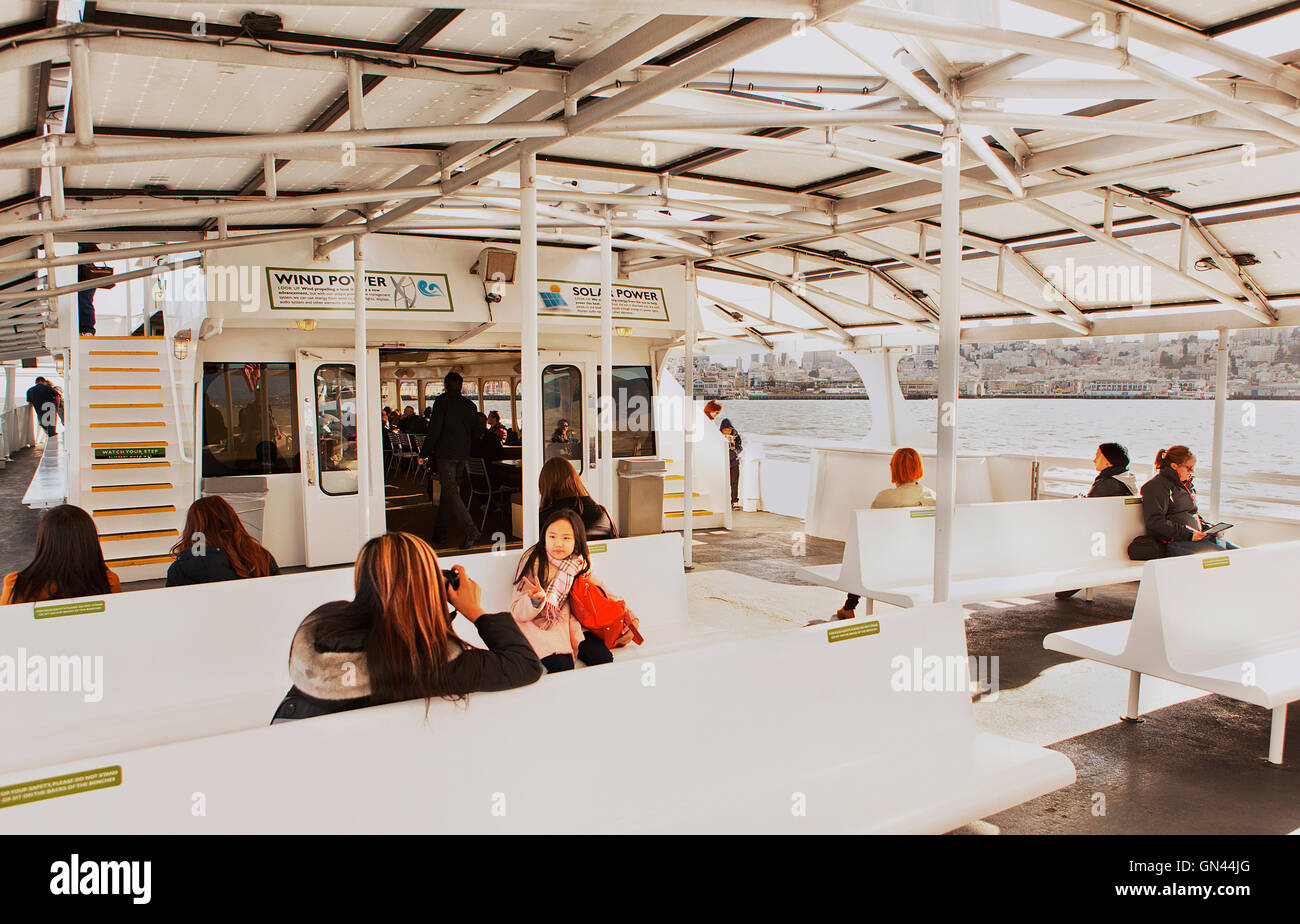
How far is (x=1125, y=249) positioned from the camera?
842 centimetres

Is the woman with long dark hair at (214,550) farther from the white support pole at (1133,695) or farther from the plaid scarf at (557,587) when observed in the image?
the white support pole at (1133,695)

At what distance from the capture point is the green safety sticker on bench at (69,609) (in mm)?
3730

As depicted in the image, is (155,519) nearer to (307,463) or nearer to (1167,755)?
(307,463)

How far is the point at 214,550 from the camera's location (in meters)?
4.51

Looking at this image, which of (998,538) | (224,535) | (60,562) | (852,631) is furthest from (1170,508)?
(60,562)

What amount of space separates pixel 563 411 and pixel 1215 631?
7626mm

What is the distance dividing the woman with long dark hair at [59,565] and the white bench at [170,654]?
301mm

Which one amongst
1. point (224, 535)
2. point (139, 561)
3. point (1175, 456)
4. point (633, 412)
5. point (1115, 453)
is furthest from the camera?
point (633, 412)

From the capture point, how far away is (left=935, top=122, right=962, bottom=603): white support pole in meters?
4.75

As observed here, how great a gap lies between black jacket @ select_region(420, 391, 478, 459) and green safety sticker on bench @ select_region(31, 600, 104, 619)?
651 centimetres

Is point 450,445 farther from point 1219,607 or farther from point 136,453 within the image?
point 1219,607
